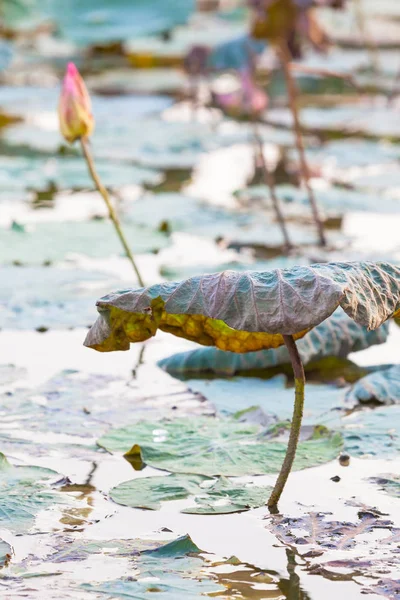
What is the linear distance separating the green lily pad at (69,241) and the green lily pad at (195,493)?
1.27 meters

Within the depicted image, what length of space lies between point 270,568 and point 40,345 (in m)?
1.10

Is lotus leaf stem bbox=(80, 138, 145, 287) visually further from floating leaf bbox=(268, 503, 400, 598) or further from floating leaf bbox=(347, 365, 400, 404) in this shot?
floating leaf bbox=(268, 503, 400, 598)

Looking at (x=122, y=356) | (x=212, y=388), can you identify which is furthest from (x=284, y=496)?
(x=122, y=356)

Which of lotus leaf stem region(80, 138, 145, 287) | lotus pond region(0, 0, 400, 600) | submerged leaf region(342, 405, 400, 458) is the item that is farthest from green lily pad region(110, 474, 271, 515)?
lotus leaf stem region(80, 138, 145, 287)

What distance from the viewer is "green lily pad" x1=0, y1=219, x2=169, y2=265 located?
3014 mm

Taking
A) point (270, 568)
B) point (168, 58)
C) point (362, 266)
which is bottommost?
point (168, 58)

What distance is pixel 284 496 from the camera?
172cm

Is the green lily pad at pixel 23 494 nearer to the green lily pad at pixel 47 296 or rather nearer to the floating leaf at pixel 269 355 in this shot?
the floating leaf at pixel 269 355

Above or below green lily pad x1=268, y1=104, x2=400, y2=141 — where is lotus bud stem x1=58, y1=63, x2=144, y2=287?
above

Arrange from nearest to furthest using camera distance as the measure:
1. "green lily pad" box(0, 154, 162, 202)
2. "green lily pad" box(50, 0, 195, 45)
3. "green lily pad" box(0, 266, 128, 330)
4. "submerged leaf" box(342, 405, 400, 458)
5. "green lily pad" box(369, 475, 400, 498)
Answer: "green lily pad" box(369, 475, 400, 498) < "submerged leaf" box(342, 405, 400, 458) < "green lily pad" box(0, 266, 128, 330) < "green lily pad" box(0, 154, 162, 202) < "green lily pad" box(50, 0, 195, 45)

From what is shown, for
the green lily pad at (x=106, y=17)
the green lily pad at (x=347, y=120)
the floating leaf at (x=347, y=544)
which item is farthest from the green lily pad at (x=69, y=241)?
the green lily pad at (x=106, y=17)

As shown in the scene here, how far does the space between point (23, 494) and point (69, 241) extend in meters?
1.55

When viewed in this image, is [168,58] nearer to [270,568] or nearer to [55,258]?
[55,258]

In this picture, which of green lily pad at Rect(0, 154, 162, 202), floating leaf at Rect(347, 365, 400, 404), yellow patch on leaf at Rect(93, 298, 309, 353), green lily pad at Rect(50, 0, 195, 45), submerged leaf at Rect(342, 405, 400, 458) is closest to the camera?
yellow patch on leaf at Rect(93, 298, 309, 353)
